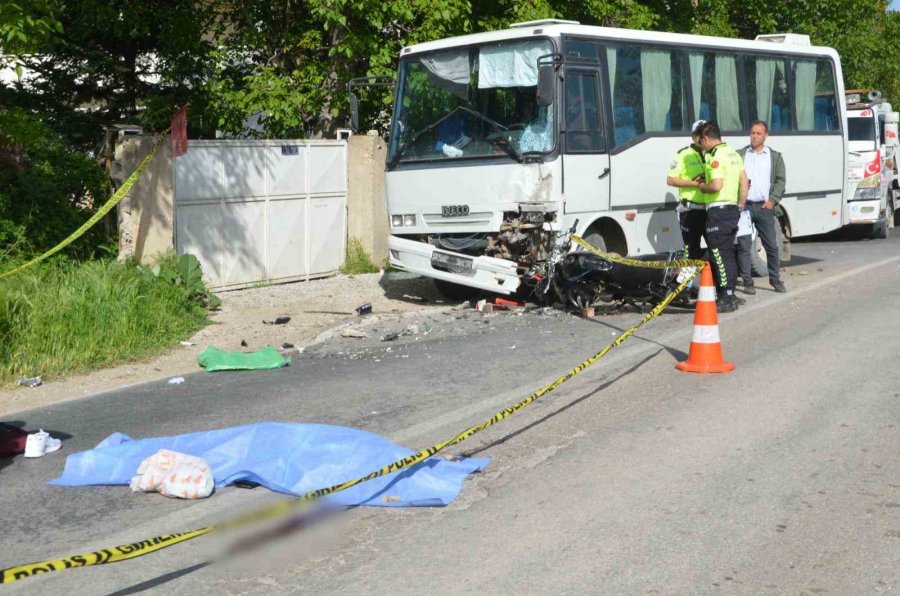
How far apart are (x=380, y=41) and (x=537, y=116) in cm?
581

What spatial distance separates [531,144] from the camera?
1206 cm

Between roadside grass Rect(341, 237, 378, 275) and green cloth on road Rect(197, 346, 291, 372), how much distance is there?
20.6ft

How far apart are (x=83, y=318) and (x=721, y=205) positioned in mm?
6478

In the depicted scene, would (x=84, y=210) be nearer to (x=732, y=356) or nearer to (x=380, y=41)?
(x=380, y=41)

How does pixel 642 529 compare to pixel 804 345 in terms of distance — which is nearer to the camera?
pixel 642 529

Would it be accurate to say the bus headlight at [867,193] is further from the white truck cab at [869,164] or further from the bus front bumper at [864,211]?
the bus front bumper at [864,211]

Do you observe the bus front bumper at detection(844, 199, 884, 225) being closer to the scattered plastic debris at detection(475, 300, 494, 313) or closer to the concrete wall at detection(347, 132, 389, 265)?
the concrete wall at detection(347, 132, 389, 265)

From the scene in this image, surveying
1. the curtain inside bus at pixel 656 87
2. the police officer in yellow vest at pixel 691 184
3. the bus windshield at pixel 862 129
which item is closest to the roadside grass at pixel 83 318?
the police officer in yellow vest at pixel 691 184

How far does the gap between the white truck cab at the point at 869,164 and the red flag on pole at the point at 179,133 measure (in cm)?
1291

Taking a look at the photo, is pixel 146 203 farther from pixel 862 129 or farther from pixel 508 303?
pixel 862 129

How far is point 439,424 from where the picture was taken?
291 inches

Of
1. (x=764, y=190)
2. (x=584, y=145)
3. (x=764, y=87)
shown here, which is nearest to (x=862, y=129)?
(x=764, y=87)

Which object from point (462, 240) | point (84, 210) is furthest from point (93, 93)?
point (462, 240)

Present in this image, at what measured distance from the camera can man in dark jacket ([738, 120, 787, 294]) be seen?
43.7ft
